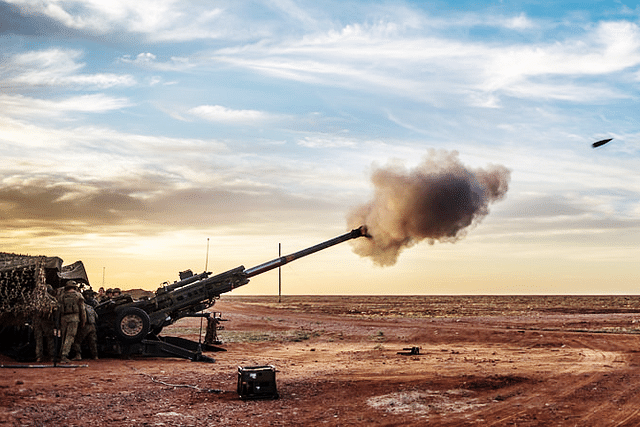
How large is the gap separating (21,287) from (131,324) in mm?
3477

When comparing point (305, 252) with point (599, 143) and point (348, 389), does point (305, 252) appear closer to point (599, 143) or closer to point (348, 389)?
point (348, 389)

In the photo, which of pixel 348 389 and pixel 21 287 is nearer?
pixel 348 389

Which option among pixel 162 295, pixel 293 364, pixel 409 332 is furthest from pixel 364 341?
pixel 162 295

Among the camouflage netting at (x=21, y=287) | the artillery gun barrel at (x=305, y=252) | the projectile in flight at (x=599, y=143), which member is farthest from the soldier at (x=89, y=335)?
the projectile in flight at (x=599, y=143)

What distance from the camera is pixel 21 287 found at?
651 inches

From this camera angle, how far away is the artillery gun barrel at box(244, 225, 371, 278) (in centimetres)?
1973

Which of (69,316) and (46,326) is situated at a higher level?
(69,316)

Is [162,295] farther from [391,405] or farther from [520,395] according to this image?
[520,395]

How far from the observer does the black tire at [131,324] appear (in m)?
18.7

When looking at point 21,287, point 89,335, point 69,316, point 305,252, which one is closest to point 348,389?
point 305,252

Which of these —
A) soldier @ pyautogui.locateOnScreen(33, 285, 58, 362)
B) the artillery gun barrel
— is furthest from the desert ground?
the artillery gun barrel

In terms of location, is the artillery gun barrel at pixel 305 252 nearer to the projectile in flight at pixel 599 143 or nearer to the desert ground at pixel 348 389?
the desert ground at pixel 348 389

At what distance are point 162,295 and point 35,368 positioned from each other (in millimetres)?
4265

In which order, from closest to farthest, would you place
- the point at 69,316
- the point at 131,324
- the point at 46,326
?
1. the point at 69,316
2. the point at 46,326
3. the point at 131,324
